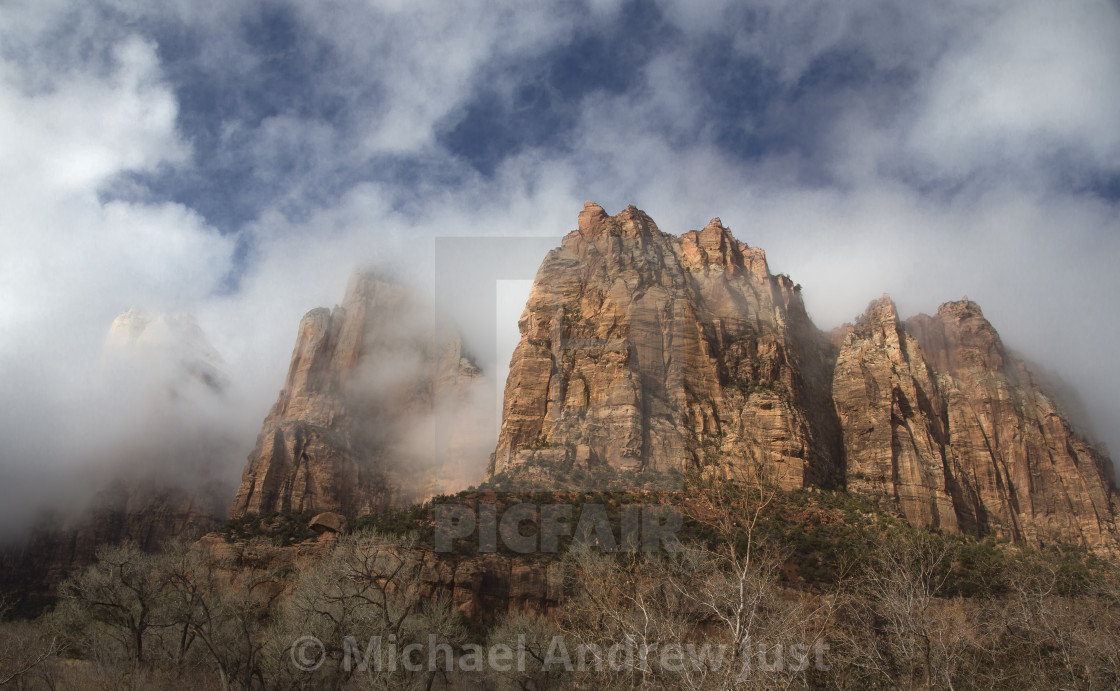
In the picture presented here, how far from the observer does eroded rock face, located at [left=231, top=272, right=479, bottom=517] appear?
81.2m

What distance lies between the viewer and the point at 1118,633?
28406 millimetres

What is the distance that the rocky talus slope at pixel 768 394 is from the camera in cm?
6353

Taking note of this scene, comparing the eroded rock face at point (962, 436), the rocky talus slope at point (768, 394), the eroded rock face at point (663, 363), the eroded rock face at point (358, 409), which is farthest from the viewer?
the eroded rock face at point (358, 409)

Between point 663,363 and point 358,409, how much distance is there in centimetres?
4748

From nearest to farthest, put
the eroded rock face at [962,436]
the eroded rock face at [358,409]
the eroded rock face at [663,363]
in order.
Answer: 1. the eroded rock face at [663,363]
2. the eroded rock face at [962,436]
3. the eroded rock face at [358,409]

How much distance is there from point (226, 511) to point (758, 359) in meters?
74.3

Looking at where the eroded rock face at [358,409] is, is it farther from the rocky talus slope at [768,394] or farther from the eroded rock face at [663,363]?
the rocky talus slope at [768,394]

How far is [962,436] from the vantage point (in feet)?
263

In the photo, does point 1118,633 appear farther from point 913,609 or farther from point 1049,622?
point 913,609

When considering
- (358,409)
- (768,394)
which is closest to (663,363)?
(768,394)

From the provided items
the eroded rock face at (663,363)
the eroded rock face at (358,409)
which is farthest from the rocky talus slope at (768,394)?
the eroded rock face at (358,409)

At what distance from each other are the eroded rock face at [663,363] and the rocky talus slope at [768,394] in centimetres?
20

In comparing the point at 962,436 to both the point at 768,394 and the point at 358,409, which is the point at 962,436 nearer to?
the point at 768,394

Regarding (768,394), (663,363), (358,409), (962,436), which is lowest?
(962,436)
